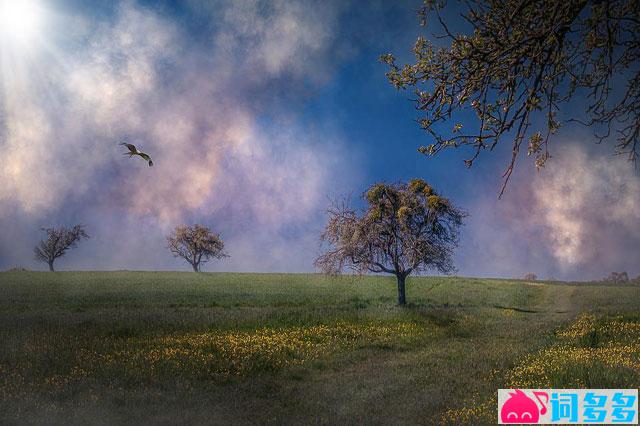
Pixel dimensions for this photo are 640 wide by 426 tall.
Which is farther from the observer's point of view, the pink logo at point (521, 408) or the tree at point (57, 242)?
the tree at point (57, 242)

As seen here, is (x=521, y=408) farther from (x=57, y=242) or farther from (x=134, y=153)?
(x=57, y=242)

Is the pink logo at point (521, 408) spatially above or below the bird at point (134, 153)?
below

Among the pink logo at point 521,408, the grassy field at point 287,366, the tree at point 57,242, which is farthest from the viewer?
the tree at point 57,242

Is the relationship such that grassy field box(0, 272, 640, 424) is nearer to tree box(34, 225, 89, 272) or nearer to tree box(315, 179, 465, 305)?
tree box(315, 179, 465, 305)

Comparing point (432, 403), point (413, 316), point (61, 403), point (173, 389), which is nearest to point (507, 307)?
point (413, 316)

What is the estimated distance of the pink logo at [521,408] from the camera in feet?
29.2

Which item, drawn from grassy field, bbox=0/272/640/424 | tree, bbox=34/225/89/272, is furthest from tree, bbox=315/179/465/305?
tree, bbox=34/225/89/272

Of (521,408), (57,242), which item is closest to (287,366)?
(521,408)

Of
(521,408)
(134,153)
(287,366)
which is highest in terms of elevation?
(134,153)

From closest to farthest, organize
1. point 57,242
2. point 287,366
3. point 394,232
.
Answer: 1. point 287,366
2. point 394,232
3. point 57,242

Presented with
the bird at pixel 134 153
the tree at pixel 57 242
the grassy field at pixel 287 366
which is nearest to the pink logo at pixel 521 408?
the grassy field at pixel 287 366

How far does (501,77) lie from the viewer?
25.4 ft

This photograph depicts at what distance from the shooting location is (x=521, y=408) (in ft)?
30.8

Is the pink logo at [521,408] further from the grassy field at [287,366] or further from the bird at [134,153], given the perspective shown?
the bird at [134,153]
